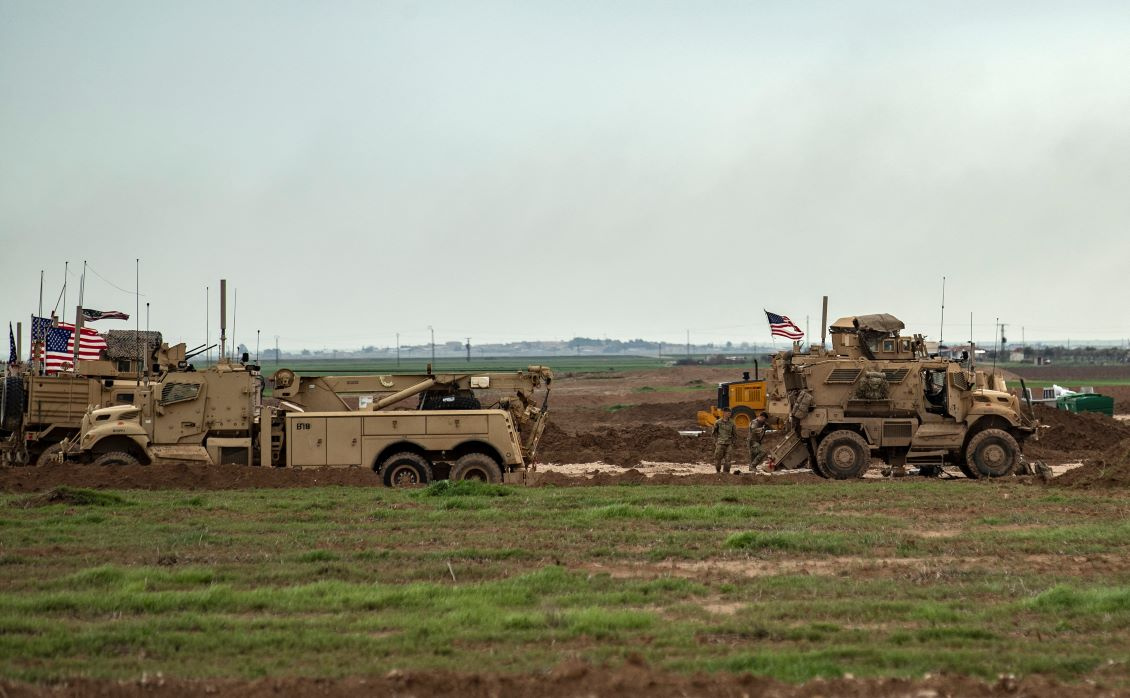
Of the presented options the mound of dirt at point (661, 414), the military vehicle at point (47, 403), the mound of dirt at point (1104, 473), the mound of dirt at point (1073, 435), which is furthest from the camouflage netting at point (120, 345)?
the mound of dirt at point (1073, 435)

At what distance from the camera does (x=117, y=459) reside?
22.4 meters

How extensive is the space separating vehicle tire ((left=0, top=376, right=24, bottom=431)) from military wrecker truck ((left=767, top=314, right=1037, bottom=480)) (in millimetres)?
16646

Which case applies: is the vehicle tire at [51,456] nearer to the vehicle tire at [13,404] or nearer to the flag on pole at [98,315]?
the vehicle tire at [13,404]

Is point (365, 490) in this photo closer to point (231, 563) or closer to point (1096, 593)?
Result: point (231, 563)

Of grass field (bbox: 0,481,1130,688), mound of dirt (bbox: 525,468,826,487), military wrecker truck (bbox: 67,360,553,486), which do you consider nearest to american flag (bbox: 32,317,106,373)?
military wrecker truck (bbox: 67,360,553,486)

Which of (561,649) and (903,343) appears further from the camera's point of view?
(903,343)

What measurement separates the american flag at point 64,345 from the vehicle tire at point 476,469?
14252mm

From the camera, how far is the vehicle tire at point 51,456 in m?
23.8

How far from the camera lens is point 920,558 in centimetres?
1394

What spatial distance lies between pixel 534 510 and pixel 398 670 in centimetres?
907

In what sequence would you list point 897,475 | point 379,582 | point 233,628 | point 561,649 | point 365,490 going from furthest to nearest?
point 897,475, point 365,490, point 379,582, point 233,628, point 561,649

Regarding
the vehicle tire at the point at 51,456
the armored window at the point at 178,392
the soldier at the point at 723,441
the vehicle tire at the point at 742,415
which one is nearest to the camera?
the armored window at the point at 178,392

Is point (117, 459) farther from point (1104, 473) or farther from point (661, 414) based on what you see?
point (661, 414)

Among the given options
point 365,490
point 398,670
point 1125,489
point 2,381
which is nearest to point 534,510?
point 365,490
